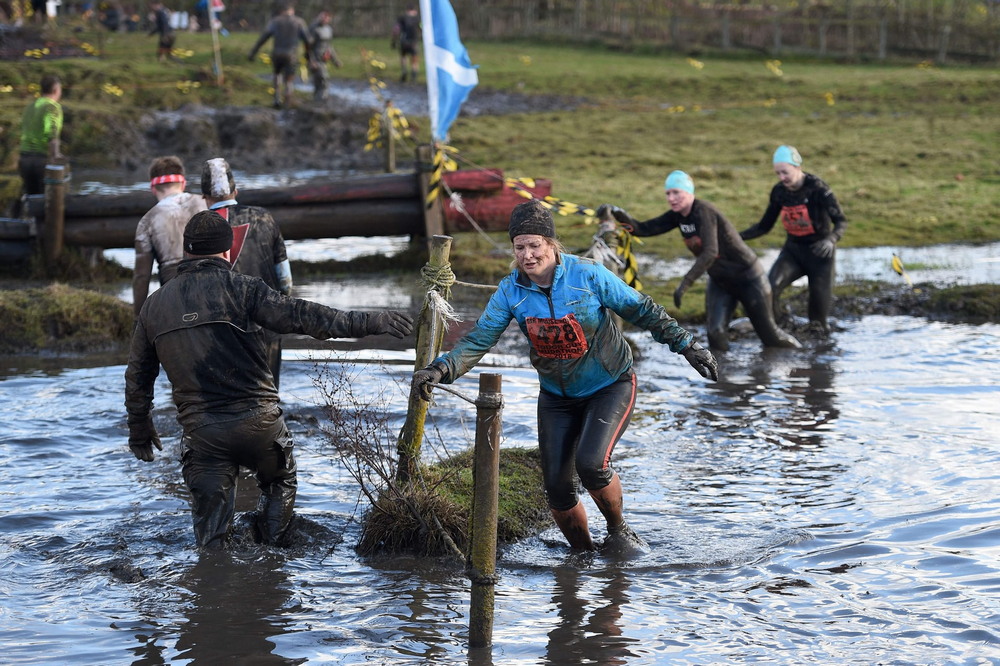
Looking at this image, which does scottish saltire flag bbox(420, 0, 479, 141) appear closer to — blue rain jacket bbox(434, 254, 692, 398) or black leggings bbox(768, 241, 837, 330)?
black leggings bbox(768, 241, 837, 330)

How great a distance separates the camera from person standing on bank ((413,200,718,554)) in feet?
18.6

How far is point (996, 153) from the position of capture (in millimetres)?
21062

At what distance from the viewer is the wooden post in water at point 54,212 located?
13406 mm

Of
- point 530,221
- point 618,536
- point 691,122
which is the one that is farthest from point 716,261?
point 691,122

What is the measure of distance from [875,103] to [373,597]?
81.8ft

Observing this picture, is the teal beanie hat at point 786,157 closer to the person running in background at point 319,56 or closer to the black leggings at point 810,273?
the black leggings at point 810,273

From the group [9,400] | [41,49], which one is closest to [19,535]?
[9,400]

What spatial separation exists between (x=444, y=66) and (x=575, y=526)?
A: 22.8ft

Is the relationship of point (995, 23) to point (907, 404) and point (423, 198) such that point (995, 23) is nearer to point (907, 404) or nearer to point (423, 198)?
point (423, 198)

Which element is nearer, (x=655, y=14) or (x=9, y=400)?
(x=9, y=400)

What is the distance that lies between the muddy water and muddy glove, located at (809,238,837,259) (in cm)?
170

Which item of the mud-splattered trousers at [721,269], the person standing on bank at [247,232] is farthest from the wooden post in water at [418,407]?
the mud-splattered trousers at [721,269]

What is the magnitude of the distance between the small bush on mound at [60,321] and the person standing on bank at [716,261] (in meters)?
4.92

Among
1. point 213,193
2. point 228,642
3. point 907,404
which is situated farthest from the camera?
point 907,404
